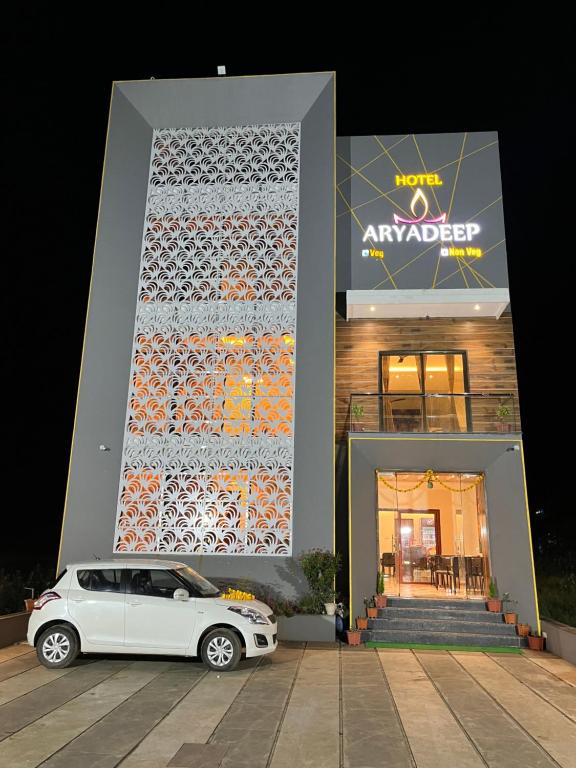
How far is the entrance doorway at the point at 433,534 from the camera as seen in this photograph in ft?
37.8

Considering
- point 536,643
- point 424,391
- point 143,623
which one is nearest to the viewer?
point 143,623

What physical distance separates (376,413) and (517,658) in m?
5.24

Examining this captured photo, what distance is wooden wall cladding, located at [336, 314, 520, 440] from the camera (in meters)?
12.7

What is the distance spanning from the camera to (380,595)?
1066 centimetres

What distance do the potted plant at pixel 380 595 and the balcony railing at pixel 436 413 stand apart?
9.44 ft

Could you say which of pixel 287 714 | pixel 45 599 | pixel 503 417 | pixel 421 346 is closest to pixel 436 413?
pixel 503 417

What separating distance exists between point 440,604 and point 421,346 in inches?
214

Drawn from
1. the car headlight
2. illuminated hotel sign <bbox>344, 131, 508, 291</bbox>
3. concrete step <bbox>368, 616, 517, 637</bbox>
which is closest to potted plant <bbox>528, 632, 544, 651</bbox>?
concrete step <bbox>368, 616, 517, 637</bbox>

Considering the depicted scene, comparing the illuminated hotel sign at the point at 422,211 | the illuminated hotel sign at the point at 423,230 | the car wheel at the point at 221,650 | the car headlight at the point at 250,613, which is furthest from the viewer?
the illuminated hotel sign at the point at 423,230

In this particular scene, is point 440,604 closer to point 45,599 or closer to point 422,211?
point 45,599

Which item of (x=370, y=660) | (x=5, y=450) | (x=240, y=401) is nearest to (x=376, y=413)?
(x=240, y=401)

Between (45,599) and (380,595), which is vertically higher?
(45,599)

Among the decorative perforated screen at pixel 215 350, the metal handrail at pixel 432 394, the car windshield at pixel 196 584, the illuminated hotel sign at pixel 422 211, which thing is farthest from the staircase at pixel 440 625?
the illuminated hotel sign at pixel 422 211

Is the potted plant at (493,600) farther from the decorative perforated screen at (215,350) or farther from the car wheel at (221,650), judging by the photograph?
the car wheel at (221,650)
